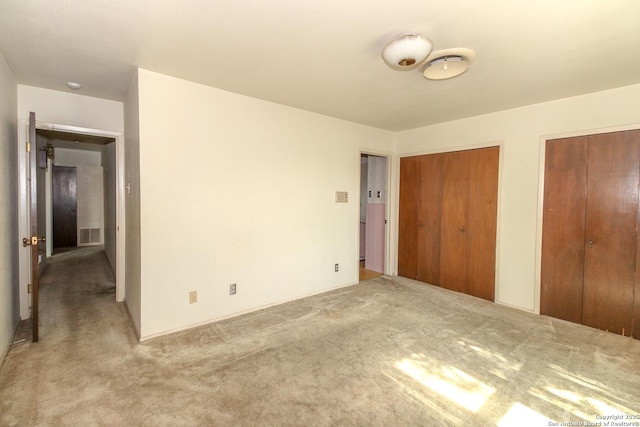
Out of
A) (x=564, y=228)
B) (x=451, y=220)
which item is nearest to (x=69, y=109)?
(x=451, y=220)

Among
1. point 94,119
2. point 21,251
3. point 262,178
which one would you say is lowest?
point 21,251

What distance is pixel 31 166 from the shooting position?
2.58m

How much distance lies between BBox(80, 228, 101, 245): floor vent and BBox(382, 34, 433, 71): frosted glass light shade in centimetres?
869

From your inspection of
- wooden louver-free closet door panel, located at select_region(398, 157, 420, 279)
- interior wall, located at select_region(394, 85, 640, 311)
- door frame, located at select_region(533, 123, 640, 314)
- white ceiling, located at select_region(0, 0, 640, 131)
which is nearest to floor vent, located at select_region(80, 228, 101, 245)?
white ceiling, located at select_region(0, 0, 640, 131)

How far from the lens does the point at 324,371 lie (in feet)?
7.28

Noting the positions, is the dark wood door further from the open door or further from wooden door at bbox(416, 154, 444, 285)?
wooden door at bbox(416, 154, 444, 285)

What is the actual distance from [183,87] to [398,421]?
129 inches

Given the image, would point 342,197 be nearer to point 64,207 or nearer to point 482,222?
point 482,222

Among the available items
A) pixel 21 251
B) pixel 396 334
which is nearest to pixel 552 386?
pixel 396 334

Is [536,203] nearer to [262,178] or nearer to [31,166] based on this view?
[262,178]

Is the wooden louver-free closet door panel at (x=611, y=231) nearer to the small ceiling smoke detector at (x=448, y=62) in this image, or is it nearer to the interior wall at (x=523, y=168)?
the interior wall at (x=523, y=168)

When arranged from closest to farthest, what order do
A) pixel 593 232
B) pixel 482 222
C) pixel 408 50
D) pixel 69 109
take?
pixel 408 50
pixel 593 232
pixel 69 109
pixel 482 222

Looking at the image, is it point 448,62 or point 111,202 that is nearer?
point 448,62

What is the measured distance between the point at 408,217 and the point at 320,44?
131 inches
